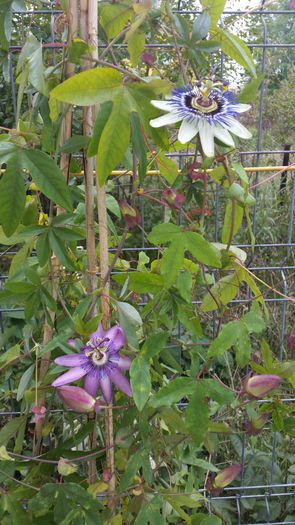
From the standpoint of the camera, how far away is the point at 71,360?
2.95ft

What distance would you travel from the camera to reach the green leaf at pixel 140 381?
2.85ft

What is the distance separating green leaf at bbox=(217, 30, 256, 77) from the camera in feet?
2.90

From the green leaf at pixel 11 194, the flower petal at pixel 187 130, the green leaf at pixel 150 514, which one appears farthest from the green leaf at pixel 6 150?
the green leaf at pixel 150 514

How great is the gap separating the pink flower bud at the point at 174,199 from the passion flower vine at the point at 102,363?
0.20 metres

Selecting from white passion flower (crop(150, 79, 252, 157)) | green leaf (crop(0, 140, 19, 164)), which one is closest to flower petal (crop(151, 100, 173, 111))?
white passion flower (crop(150, 79, 252, 157))

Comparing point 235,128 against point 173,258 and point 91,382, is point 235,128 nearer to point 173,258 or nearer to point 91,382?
point 173,258

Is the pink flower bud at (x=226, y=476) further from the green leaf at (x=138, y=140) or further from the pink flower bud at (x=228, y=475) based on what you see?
the green leaf at (x=138, y=140)

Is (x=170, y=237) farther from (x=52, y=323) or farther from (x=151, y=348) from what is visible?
(x=52, y=323)

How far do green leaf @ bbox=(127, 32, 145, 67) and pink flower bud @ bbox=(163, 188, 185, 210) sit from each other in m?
0.22

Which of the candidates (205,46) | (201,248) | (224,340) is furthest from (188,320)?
(205,46)

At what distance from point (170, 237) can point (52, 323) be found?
0.27 metres

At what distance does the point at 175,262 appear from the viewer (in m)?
0.86

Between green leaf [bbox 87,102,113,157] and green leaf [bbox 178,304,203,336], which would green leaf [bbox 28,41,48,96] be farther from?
green leaf [bbox 178,304,203,336]

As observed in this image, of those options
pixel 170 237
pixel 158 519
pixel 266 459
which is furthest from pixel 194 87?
pixel 266 459
